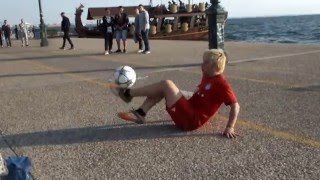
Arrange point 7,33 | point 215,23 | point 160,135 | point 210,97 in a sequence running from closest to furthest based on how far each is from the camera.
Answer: point 210,97 < point 160,135 < point 215,23 < point 7,33

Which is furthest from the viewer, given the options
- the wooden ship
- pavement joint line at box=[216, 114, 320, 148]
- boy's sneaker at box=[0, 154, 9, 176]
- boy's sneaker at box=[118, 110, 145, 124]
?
the wooden ship

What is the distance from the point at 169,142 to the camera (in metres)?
4.73

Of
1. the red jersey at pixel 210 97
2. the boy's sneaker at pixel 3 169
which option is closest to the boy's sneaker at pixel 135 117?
the red jersey at pixel 210 97

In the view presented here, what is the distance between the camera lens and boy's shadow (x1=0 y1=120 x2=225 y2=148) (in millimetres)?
4965

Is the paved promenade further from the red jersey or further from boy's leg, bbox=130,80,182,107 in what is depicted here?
boy's leg, bbox=130,80,182,107

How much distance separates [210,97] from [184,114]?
35 cm

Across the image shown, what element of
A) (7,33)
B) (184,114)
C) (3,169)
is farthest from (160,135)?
(7,33)

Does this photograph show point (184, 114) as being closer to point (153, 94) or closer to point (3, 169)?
point (153, 94)

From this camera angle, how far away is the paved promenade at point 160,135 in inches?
156

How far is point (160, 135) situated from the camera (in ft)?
16.4

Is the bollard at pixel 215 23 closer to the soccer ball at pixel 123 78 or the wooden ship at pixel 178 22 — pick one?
the soccer ball at pixel 123 78

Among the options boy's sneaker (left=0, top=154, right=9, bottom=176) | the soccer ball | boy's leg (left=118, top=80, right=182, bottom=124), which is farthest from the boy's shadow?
boy's sneaker (left=0, top=154, right=9, bottom=176)

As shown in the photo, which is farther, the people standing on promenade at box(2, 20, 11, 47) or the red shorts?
the people standing on promenade at box(2, 20, 11, 47)

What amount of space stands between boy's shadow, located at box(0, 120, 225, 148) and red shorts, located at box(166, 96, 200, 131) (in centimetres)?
11
